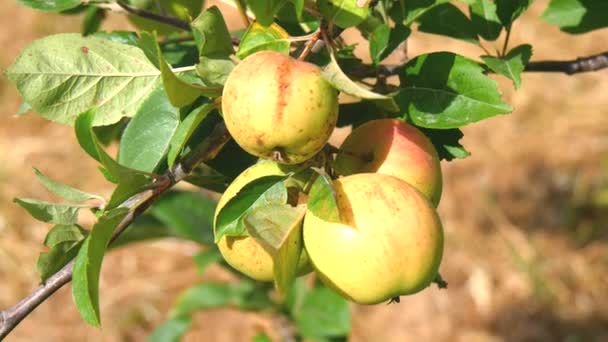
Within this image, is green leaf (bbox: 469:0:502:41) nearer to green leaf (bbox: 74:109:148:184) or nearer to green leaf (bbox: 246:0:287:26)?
green leaf (bbox: 246:0:287:26)

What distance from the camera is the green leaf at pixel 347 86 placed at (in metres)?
0.67

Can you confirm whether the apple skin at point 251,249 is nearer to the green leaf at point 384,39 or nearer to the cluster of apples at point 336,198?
the cluster of apples at point 336,198

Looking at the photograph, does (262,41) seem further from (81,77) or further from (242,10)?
(81,77)

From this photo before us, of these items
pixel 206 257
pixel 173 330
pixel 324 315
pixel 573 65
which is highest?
pixel 573 65

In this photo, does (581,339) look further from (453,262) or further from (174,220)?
(174,220)

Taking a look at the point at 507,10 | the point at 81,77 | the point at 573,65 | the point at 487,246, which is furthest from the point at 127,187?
the point at 487,246

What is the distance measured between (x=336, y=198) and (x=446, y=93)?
7.3 inches

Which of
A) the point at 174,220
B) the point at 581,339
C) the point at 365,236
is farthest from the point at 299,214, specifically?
the point at 581,339

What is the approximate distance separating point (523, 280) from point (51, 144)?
6.05 ft

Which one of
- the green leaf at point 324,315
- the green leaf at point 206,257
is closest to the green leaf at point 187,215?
the green leaf at point 206,257

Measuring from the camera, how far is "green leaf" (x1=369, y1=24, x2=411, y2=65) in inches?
34.2

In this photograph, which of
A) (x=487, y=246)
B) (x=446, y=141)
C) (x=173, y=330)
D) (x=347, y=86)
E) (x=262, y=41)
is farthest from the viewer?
(x=487, y=246)

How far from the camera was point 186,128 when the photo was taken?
774 millimetres

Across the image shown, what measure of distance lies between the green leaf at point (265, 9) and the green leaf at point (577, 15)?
467 millimetres
